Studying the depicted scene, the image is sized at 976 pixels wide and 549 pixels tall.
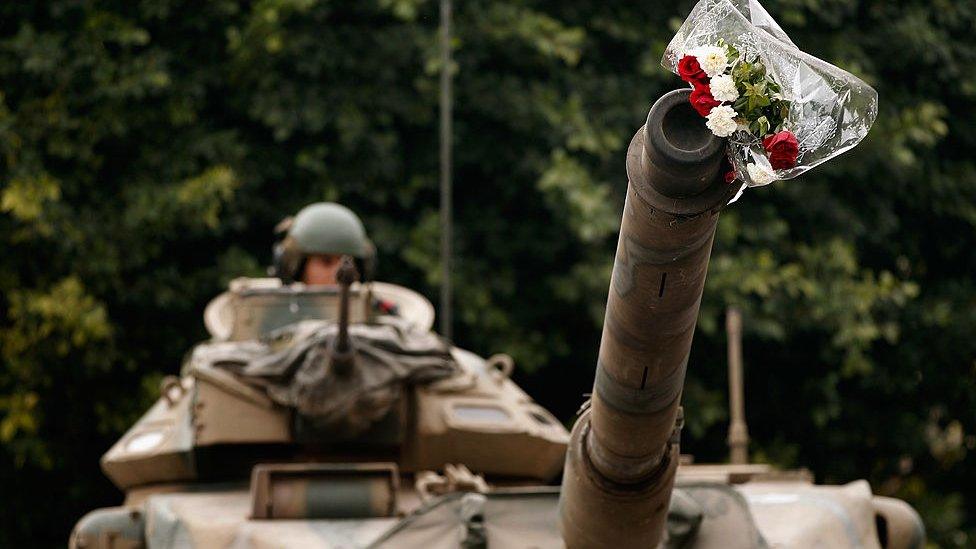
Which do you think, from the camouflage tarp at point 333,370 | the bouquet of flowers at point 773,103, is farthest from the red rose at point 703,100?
the camouflage tarp at point 333,370

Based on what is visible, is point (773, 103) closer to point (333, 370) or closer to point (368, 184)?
point (333, 370)

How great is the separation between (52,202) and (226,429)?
7.10 m

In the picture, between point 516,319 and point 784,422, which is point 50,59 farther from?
point 784,422

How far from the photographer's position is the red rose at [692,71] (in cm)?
535

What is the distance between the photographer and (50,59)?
1606 cm

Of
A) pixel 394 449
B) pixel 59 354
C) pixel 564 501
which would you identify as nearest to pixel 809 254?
pixel 59 354

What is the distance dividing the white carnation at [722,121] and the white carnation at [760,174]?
12 cm

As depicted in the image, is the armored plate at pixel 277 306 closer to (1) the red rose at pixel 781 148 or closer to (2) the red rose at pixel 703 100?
(2) the red rose at pixel 703 100

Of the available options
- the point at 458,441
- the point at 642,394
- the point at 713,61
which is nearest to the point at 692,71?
the point at 713,61

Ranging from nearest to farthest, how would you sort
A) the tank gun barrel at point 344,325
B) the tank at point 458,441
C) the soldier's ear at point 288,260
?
1. the tank at point 458,441
2. the tank gun barrel at point 344,325
3. the soldier's ear at point 288,260

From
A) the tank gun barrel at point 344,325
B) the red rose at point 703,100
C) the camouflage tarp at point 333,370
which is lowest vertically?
the camouflage tarp at point 333,370

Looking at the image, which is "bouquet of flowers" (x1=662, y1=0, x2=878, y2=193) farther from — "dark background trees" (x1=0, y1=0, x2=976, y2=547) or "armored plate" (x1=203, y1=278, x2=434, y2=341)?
"dark background trees" (x1=0, y1=0, x2=976, y2=547)

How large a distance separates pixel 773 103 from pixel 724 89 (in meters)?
0.16

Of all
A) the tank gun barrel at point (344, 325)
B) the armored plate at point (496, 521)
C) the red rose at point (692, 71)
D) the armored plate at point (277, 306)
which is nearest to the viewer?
the red rose at point (692, 71)
